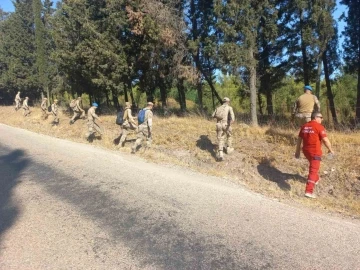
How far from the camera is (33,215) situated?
5707 mm

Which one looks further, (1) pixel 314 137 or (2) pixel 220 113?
(2) pixel 220 113

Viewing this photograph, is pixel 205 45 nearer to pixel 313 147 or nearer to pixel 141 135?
pixel 141 135

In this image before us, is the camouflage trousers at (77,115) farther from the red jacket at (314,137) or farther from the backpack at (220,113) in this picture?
the red jacket at (314,137)

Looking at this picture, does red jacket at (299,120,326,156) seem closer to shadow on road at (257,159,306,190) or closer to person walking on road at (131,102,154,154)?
shadow on road at (257,159,306,190)

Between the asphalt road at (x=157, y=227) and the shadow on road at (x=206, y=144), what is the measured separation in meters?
3.08

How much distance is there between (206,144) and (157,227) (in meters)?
7.04

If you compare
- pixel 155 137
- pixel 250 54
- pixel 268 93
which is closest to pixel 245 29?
pixel 250 54

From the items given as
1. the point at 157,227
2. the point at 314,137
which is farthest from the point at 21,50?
the point at 157,227

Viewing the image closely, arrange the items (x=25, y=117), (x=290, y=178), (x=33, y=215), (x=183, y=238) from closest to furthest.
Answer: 1. (x=183, y=238)
2. (x=33, y=215)
3. (x=290, y=178)
4. (x=25, y=117)

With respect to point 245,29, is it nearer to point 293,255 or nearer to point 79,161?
point 79,161

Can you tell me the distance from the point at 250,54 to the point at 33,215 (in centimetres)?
1141

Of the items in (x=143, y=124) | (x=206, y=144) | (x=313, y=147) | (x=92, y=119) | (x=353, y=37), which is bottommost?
(x=206, y=144)

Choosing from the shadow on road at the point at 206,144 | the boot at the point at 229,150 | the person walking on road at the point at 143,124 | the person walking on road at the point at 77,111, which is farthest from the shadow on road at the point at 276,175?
the person walking on road at the point at 77,111

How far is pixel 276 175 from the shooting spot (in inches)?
355
